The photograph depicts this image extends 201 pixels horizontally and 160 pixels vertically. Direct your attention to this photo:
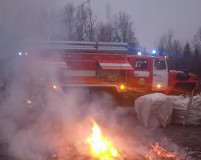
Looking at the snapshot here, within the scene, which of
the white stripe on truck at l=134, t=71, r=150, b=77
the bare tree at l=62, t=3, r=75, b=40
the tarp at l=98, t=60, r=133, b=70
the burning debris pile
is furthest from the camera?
the white stripe on truck at l=134, t=71, r=150, b=77

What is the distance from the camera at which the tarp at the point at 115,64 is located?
31.0 ft

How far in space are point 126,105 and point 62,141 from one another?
4818mm

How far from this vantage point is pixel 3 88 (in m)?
4.82

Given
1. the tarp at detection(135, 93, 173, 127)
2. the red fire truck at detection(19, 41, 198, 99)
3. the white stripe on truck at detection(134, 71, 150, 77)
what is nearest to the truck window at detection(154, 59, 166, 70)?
the red fire truck at detection(19, 41, 198, 99)

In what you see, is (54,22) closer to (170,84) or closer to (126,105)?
(126,105)

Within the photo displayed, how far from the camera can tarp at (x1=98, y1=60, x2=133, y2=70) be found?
31.0 ft

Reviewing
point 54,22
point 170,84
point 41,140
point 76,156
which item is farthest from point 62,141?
point 170,84

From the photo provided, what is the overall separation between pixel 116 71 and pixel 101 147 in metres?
4.90

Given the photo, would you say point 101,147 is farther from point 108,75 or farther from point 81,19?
point 108,75

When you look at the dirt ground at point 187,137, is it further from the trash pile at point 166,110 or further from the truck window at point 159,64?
the truck window at point 159,64

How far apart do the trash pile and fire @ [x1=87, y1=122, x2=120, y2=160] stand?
1629 millimetres

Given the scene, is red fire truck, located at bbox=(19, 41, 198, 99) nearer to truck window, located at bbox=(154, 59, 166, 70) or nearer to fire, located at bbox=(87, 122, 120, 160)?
truck window, located at bbox=(154, 59, 166, 70)

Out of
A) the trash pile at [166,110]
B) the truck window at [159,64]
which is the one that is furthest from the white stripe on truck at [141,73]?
the trash pile at [166,110]

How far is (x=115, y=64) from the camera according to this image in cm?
952
